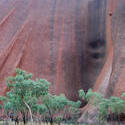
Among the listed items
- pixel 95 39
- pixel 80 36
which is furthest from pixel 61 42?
pixel 95 39

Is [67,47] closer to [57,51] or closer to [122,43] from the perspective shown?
[57,51]

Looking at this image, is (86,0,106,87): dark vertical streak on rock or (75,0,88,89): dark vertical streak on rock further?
(75,0,88,89): dark vertical streak on rock

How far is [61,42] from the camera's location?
34.6 metres

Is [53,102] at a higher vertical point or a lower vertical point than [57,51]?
lower

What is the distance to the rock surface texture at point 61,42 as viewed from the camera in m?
32.5

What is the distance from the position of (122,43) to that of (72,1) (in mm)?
14801

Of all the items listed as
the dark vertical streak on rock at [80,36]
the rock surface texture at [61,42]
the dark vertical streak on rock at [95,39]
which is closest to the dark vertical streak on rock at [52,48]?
the rock surface texture at [61,42]

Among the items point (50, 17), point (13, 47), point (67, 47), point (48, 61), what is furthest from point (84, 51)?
point (13, 47)

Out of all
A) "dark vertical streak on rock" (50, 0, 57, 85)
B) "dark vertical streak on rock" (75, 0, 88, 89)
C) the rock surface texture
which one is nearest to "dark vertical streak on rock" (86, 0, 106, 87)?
the rock surface texture

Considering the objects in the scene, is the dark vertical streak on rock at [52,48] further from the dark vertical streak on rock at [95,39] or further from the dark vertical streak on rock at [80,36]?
the dark vertical streak on rock at [95,39]

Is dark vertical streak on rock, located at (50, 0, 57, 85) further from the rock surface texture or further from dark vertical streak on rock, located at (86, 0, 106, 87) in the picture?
dark vertical streak on rock, located at (86, 0, 106, 87)

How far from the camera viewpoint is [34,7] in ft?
124

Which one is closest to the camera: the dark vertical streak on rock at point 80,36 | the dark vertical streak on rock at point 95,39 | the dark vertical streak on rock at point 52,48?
the dark vertical streak on rock at point 95,39

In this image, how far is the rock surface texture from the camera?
3250 cm
